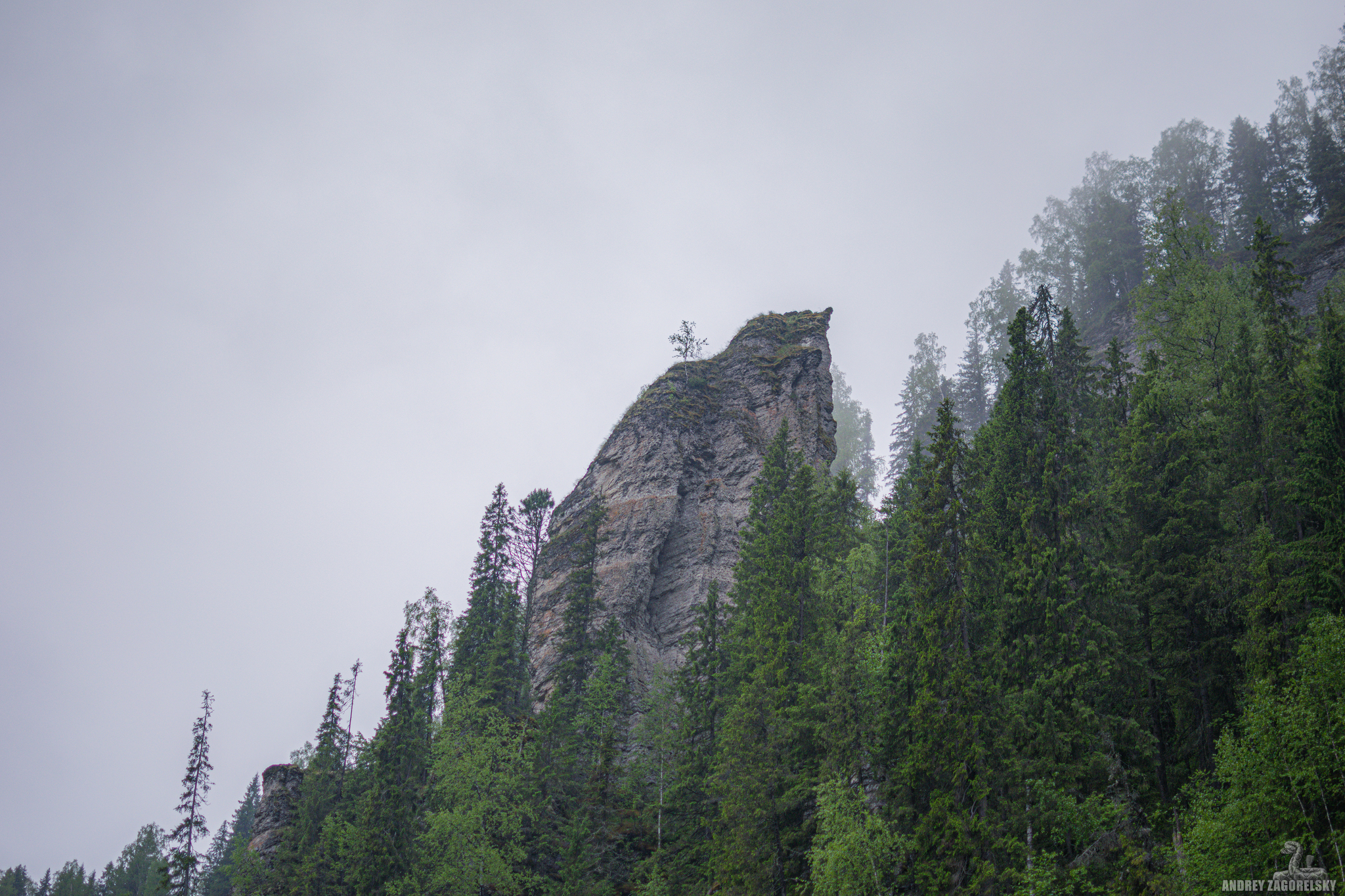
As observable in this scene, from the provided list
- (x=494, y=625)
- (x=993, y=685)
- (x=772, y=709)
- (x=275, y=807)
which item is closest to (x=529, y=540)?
(x=494, y=625)

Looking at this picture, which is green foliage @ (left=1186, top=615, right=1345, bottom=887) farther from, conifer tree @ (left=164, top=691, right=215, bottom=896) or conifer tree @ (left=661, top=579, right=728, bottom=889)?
conifer tree @ (left=164, top=691, right=215, bottom=896)

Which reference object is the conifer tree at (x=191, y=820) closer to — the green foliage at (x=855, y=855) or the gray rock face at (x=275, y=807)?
the gray rock face at (x=275, y=807)

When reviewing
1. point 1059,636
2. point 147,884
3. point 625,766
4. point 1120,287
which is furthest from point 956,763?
point 147,884

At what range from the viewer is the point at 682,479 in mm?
58781

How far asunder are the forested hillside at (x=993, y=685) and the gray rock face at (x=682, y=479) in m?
8.40

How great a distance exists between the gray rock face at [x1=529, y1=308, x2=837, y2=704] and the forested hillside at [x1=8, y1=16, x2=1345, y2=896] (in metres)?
8.40

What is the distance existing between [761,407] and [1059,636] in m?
41.1

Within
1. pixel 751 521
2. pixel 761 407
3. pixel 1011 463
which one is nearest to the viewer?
pixel 1011 463

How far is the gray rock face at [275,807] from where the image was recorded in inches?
1962

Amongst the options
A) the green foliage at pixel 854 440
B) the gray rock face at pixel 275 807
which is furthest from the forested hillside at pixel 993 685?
the green foliage at pixel 854 440

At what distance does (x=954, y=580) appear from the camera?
2497 centimetres

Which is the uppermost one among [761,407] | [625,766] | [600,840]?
[761,407]

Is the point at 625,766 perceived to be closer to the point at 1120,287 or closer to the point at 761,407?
the point at 761,407

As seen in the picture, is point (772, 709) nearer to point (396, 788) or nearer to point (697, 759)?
point (697, 759)
